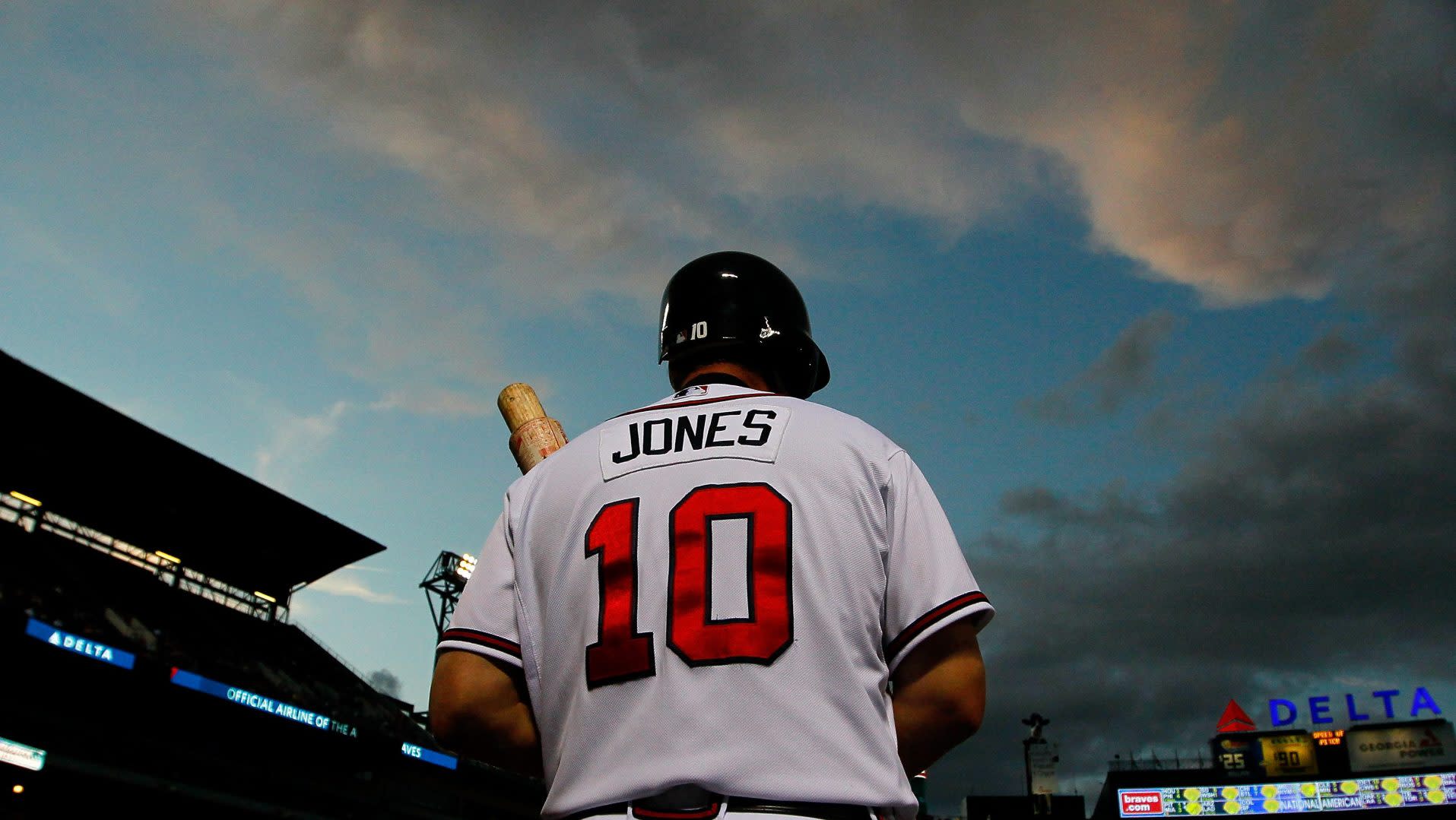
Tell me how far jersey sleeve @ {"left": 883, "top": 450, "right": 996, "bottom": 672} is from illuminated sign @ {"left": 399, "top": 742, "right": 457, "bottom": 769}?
3203 cm

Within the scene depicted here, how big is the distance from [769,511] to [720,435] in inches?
8.4

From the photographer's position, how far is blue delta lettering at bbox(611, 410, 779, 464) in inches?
74.9

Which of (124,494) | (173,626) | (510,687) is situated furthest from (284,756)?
(510,687)

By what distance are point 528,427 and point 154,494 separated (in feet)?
112

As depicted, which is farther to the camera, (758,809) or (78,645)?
(78,645)

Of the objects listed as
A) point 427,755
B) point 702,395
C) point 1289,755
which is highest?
point 1289,755

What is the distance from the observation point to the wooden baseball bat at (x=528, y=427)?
254 centimetres

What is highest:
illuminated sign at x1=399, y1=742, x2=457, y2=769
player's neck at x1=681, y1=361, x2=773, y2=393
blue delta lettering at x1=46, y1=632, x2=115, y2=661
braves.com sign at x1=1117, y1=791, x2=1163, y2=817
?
blue delta lettering at x1=46, y1=632, x2=115, y2=661

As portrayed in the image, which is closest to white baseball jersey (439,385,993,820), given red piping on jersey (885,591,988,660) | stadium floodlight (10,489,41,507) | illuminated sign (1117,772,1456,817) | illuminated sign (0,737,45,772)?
red piping on jersey (885,591,988,660)

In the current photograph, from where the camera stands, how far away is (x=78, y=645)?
2150 centimetres

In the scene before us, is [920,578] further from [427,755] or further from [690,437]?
[427,755]

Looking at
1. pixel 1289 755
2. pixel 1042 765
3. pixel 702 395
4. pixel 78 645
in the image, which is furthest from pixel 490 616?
pixel 1042 765

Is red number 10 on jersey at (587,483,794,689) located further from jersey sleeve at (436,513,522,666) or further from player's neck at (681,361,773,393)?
player's neck at (681,361,773,393)

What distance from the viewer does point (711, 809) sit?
151 cm
